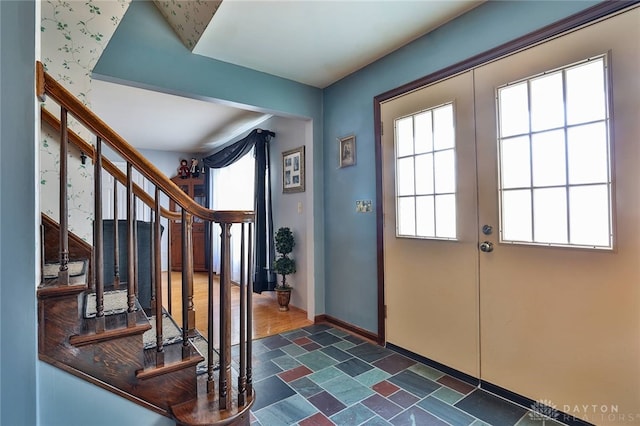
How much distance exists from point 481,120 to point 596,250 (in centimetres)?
95

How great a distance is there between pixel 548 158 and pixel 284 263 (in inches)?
108

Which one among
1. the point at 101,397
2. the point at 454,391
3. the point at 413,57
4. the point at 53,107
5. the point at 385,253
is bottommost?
the point at 454,391

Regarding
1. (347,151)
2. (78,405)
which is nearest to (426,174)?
(347,151)

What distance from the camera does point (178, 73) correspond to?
2355mm

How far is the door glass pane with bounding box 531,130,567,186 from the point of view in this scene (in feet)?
5.33

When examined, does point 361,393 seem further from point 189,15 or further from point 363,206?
point 189,15

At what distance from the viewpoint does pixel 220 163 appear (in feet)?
17.4

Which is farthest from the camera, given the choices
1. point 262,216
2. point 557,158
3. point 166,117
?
point 166,117

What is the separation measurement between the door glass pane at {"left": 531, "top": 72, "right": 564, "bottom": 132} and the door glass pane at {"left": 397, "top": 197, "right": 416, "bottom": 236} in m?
0.93

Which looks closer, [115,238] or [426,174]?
[115,238]

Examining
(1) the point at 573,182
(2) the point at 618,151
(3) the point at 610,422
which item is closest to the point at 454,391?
(3) the point at 610,422

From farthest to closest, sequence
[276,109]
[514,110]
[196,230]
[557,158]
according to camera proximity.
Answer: [196,230] < [276,109] < [514,110] < [557,158]

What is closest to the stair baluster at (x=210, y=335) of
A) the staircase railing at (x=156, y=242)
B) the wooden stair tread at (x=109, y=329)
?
the staircase railing at (x=156, y=242)

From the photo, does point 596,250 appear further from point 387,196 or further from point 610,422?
point 387,196
